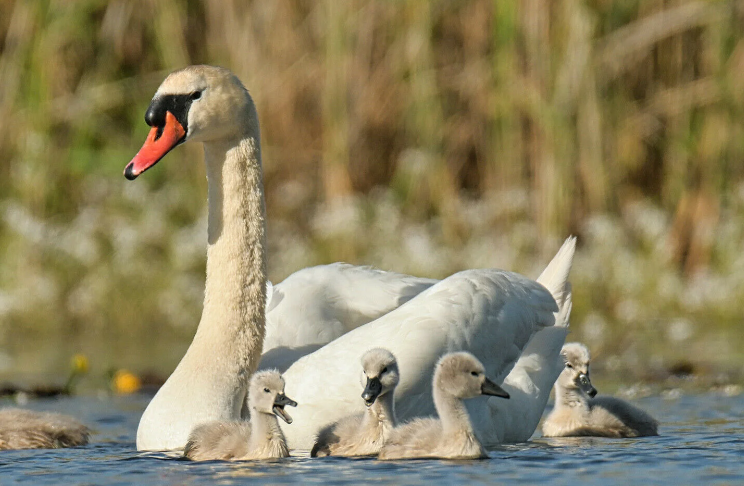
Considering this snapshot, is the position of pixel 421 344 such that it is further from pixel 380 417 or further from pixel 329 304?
pixel 329 304

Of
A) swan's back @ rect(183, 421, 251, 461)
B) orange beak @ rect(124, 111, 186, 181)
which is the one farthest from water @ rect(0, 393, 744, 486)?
orange beak @ rect(124, 111, 186, 181)

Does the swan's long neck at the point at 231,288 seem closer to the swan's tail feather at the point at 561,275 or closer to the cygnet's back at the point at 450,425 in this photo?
the cygnet's back at the point at 450,425

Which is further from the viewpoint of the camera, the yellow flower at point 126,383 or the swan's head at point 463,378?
the yellow flower at point 126,383

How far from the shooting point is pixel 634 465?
18.2ft

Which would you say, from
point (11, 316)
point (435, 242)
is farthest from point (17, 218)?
point (435, 242)

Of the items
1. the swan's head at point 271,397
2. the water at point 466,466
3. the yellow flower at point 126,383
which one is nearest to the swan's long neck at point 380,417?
the water at point 466,466

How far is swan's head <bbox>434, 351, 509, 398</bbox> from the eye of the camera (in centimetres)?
578

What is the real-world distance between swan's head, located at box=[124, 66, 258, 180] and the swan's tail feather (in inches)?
71.9

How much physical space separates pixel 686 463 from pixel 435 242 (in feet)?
21.5

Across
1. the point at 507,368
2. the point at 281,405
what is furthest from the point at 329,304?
the point at 281,405

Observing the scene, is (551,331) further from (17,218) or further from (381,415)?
A: (17,218)

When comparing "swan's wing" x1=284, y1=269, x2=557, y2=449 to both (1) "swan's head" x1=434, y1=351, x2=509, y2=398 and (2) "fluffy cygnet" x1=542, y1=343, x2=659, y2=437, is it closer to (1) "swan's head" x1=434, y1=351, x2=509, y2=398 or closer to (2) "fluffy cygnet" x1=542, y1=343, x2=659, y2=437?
(1) "swan's head" x1=434, y1=351, x2=509, y2=398

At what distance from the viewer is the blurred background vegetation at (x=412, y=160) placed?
37.6ft

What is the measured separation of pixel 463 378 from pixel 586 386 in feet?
4.31
